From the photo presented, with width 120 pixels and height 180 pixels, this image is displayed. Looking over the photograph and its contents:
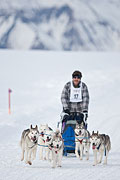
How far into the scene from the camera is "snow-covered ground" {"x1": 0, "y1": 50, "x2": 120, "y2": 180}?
6051mm

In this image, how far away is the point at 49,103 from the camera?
1808 cm

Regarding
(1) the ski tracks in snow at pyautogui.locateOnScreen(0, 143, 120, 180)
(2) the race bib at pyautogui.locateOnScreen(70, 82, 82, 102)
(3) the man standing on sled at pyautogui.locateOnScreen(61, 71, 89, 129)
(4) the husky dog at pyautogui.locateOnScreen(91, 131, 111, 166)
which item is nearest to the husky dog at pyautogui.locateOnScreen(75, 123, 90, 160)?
(1) the ski tracks in snow at pyautogui.locateOnScreen(0, 143, 120, 180)

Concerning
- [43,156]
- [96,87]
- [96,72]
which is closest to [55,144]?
[43,156]

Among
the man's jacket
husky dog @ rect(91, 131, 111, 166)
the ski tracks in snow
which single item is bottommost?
the ski tracks in snow

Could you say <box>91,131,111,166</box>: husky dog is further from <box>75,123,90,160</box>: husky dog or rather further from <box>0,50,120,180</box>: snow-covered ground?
<box>75,123,90,160</box>: husky dog

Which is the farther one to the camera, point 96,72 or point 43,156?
point 96,72

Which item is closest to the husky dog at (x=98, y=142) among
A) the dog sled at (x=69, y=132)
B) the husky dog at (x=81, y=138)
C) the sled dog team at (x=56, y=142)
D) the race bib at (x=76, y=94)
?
the sled dog team at (x=56, y=142)

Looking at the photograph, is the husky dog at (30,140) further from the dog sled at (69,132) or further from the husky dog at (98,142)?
the dog sled at (69,132)

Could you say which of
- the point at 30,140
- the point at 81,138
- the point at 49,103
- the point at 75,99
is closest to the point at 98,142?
the point at 81,138

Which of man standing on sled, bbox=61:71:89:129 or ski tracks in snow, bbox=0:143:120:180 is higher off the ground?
man standing on sled, bbox=61:71:89:129

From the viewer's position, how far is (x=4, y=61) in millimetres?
34844

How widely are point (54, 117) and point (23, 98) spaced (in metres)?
6.39

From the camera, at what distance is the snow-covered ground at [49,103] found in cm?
605

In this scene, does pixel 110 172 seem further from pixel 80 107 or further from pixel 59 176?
pixel 80 107
